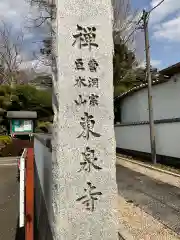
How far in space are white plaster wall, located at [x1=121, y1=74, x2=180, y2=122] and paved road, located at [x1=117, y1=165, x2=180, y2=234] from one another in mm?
5604

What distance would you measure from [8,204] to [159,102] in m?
11.3

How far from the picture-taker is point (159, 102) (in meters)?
18.4

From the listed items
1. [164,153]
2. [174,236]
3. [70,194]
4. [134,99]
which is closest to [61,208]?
[70,194]

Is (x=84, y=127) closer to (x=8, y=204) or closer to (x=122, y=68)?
(x=8, y=204)

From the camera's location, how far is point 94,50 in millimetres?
4004

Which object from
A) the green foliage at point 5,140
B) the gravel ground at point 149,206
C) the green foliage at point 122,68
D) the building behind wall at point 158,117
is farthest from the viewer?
the green foliage at point 122,68

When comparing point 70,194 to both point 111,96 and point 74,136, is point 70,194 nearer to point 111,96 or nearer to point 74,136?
point 74,136

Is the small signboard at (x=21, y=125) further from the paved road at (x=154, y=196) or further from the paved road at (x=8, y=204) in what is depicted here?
the paved road at (x=154, y=196)

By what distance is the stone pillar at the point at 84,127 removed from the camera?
12.6 feet

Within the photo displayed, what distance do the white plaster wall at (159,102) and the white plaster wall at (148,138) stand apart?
1188 mm

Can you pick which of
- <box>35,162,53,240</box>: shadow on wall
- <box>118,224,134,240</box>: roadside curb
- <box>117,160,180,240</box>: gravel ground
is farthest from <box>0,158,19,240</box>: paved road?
<box>117,160,180,240</box>: gravel ground

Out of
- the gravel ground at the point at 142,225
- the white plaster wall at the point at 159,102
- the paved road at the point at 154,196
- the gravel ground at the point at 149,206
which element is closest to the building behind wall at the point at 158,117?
the white plaster wall at the point at 159,102

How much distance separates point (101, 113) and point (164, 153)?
12.2 meters

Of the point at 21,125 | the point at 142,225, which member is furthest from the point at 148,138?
the point at 21,125
